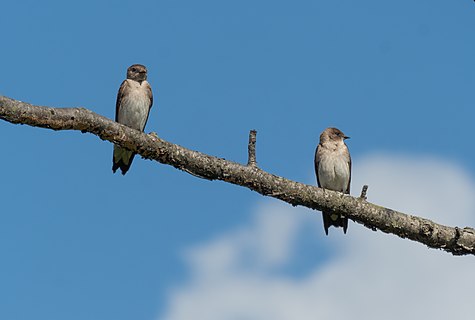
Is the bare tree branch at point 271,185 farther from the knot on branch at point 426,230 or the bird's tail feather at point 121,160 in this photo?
the bird's tail feather at point 121,160

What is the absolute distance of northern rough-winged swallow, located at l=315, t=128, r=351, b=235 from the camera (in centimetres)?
1151

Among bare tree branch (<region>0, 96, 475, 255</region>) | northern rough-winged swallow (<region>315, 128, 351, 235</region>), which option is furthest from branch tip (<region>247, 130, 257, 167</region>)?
northern rough-winged swallow (<region>315, 128, 351, 235</region>)

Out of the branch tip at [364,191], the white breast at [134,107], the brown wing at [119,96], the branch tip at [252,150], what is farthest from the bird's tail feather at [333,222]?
the branch tip at [252,150]

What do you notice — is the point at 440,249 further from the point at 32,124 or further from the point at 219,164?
the point at 32,124

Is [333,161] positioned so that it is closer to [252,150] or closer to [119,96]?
[119,96]

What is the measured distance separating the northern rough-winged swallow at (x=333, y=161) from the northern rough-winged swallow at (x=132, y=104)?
2.73 meters

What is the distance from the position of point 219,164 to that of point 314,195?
2.65 ft

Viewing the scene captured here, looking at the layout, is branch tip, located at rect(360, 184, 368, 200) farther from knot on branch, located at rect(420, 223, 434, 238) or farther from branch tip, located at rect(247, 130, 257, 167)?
branch tip, located at rect(247, 130, 257, 167)

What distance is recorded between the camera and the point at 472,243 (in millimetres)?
5996

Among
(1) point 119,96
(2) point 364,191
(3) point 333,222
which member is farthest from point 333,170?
(2) point 364,191

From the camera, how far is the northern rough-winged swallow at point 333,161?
1151 cm

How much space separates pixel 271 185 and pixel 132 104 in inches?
228

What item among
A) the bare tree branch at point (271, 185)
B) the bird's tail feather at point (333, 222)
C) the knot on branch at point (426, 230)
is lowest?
the knot on branch at point (426, 230)

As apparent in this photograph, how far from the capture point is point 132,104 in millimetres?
11281
